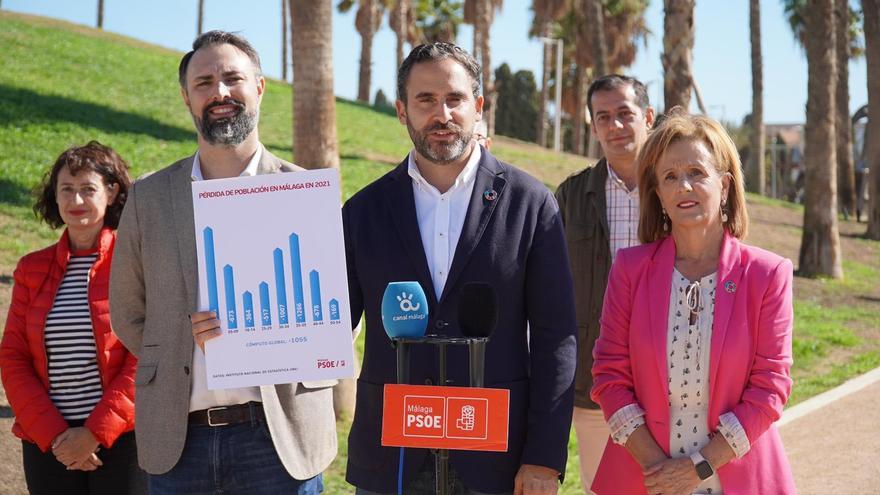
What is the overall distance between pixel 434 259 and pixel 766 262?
4.02 feet

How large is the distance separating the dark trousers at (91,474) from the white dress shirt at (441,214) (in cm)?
201

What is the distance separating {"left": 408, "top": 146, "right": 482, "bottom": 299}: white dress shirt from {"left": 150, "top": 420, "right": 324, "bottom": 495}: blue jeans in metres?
0.90

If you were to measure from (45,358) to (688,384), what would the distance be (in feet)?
9.92

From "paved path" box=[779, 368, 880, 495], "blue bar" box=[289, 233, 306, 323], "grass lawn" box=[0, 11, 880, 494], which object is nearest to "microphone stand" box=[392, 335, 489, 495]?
"blue bar" box=[289, 233, 306, 323]

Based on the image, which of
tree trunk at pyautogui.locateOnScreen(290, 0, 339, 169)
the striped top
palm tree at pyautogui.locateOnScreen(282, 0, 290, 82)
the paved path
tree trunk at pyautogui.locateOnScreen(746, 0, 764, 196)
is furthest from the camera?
palm tree at pyautogui.locateOnScreen(282, 0, 290, 82)

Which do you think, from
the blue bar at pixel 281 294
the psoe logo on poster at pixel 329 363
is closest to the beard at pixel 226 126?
the blue bar at pixel 281 294

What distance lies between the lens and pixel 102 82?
24156 millimetres

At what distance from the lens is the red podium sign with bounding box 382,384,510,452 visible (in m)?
2.90

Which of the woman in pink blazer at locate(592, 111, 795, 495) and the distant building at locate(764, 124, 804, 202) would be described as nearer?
the woman in pink blazer at locate(592, 111, 795, 495)

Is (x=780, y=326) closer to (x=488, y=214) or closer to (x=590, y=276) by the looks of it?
(x=488, y=214)

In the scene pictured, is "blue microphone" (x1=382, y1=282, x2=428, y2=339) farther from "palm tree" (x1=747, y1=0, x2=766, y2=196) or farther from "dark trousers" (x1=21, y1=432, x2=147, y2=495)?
"palm tree" (x1=747, y1=0, x2=766, y2=196)

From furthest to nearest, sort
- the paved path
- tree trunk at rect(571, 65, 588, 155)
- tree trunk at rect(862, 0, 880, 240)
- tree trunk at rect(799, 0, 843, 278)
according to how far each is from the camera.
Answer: tree trunk at rect(571, 65, 588, 155) → tree trunk at rect(862, 0, 880, 240) → tree trunk at rect(799, 0, 843, 278) → the paved path

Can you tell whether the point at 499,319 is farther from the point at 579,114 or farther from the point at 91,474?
the point at 579,114

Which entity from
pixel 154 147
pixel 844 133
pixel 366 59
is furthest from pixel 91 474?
pixel 366 59
